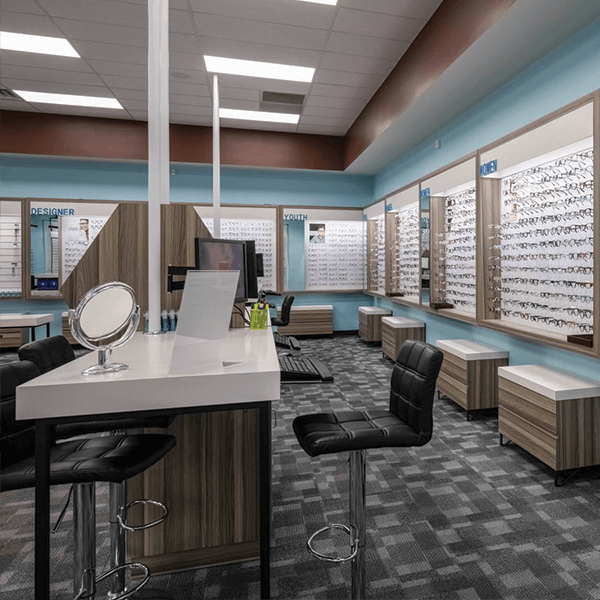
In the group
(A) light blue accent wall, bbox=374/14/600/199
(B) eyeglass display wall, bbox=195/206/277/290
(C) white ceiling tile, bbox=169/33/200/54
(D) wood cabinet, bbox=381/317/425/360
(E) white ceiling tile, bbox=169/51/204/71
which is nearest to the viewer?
(A) light blue accent wall, bbox=374/14/600/199

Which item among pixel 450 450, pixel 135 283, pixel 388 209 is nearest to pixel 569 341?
pixel 450 450

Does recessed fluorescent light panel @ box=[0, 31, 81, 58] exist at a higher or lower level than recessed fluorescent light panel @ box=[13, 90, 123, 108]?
lower

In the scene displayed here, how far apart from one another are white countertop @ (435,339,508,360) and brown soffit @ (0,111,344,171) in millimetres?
4581

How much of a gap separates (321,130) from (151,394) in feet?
22.3

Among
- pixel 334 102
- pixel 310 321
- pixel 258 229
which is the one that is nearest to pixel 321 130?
pixel 334 102

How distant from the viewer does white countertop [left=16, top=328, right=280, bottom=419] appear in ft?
3.84

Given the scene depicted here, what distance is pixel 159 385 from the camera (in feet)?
4.08

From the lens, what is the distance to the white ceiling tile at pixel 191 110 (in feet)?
19.8

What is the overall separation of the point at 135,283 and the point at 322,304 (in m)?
5.79

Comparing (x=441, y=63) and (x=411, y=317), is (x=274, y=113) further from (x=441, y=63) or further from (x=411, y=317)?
(x=411, y=317)

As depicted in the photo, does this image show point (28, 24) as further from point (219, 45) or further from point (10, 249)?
point (10, 249)

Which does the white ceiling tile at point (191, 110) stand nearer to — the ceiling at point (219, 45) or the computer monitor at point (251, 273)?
the ceiling at point (219, 45)

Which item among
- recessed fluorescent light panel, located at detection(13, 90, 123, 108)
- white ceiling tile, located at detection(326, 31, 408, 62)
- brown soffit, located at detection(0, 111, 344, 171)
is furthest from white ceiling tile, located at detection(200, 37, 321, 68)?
brown soffit, located at detection(0, 111, 344, 171)

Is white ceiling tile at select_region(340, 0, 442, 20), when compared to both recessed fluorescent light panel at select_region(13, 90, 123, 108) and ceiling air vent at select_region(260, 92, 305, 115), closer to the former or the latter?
ceiling air vent at select_region(260, 92, 305, 115)
